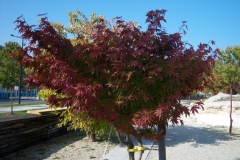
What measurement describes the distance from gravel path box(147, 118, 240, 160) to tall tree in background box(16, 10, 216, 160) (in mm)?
4035

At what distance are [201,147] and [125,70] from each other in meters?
6.39

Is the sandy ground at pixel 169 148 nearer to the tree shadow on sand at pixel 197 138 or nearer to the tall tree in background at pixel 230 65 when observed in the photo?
the tree shadow on sand at pixel 197 138

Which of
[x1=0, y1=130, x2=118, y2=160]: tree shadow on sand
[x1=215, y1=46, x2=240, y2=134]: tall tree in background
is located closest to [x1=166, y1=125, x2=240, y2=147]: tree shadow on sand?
[x1=215, y1=46, x2=240, y2=134]: tall tree in background

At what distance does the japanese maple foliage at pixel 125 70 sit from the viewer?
313 centimetres

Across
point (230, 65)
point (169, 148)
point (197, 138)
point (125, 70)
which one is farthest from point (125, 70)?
point (230, 65)

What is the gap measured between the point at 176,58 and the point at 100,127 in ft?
18.7

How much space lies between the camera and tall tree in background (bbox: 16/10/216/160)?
10.3ft

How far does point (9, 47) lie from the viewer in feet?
67.8

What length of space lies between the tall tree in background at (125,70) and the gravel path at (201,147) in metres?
4.04

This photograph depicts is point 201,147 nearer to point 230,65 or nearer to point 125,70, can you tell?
point 230,65

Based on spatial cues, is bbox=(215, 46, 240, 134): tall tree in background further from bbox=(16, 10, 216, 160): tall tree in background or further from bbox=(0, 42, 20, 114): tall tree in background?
bbox=(0, 42, 20, 114): tall tree in background

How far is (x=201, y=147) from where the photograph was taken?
8688 millimetres

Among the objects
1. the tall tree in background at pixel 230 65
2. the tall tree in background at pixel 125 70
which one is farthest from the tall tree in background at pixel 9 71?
the tall tree in background at pixel 125 70

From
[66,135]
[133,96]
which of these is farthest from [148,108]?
[66,135]
